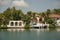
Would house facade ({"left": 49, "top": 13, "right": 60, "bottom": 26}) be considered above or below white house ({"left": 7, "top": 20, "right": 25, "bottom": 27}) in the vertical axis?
above

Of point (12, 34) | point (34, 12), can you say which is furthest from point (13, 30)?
point (34, 12)

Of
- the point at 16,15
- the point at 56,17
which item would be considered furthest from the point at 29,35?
the point at 56,17

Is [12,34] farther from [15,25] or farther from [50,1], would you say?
[50,1]

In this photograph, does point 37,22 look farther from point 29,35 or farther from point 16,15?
point 16,15

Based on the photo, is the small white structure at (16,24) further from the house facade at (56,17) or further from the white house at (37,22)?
the house facade at (56,17)

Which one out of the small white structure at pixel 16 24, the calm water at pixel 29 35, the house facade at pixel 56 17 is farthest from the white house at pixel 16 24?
the house facade at pixel 56 17

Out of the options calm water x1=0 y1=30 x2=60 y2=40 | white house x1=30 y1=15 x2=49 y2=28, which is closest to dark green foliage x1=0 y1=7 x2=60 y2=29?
white house x1=30 y1=15 x2=49 y2=28

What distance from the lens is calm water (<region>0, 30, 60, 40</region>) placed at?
8188 mm

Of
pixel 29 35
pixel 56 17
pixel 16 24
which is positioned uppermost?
pixel 56 17

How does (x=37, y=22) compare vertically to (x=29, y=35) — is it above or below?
above

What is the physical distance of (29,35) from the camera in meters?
8.34

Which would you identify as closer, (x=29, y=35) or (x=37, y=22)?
(x=37, y=22)

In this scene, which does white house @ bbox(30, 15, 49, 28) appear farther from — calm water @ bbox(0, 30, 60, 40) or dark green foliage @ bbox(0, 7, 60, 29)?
calm water @ bbox(0, 30, 60, 40)

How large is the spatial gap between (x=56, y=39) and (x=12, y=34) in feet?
3.38
